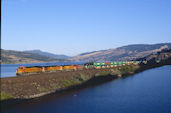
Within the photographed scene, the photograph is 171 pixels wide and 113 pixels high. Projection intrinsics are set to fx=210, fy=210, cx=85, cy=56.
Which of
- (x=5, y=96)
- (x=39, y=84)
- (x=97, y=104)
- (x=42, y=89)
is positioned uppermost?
(x=39, y=84)

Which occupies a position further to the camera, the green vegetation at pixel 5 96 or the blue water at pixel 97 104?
the green vegetation at pixel 5 96

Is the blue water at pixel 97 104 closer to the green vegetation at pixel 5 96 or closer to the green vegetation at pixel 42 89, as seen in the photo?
the green vegetation at pixel 42 89

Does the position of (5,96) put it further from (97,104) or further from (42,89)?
(97,104)

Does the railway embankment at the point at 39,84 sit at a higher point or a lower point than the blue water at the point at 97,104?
higher

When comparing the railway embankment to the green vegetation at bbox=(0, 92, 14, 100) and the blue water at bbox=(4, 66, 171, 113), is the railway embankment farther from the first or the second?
the blue water at bbox=(4, 66, 171, 113)

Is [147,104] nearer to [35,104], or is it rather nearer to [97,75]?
[35,104]

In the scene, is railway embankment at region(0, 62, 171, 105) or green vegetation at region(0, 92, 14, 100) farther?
railway embankment at region(0, 62, 171, 105)

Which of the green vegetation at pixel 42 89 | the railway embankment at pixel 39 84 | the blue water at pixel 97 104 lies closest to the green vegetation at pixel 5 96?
the railway embankment at pixel 39 84

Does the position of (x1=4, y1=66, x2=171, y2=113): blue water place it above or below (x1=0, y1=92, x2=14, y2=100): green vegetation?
below

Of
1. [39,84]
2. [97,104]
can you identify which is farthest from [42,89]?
[97,104]

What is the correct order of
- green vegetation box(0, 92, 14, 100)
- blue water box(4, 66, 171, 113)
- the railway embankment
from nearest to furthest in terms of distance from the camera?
blue water box(4, 66, 171, 113)
green vegetation box(0, 92, 14, 100)
the railway embankment

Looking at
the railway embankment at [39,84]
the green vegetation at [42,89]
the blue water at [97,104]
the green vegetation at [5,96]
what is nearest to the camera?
the blue water at [97,104]

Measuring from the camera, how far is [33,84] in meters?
61.8

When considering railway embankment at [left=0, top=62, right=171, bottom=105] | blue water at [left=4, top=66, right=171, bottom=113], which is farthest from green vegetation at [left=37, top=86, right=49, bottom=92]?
blue water at [left=4, top=66, right=171, bottom=113]
